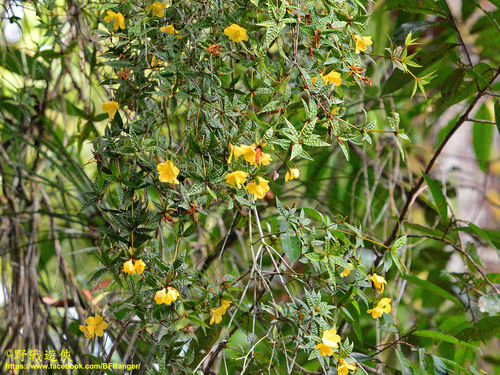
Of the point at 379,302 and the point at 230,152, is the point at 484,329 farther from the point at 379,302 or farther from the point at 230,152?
the point at 230,152

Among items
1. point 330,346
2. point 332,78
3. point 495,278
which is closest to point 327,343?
point 330,346

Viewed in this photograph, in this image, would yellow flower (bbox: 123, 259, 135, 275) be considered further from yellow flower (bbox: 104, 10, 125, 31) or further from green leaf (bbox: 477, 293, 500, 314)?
green leaf (bbox: 477, 293, 500, 314)

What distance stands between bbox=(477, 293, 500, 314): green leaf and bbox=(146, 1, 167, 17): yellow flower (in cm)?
74

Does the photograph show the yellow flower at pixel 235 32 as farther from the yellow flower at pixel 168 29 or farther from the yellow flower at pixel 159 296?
the yellow flower at pixel 159 296

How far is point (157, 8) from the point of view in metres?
0.66

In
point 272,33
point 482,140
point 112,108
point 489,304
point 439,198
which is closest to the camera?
point 272,33

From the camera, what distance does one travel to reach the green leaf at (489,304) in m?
0.88

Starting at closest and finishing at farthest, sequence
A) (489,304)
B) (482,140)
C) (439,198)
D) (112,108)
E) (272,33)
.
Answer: (272,33), (112,108), (489,304), (439,198), (482,140)

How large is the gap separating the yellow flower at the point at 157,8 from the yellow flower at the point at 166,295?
0.38 m

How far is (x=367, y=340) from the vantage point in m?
1.25

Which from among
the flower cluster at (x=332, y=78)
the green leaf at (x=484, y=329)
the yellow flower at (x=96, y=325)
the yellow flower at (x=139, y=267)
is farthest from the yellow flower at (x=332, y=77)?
the green leaf at (x=484, y=329)

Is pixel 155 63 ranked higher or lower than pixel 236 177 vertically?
higher

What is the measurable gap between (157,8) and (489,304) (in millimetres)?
767

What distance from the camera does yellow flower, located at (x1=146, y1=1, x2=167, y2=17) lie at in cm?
66
